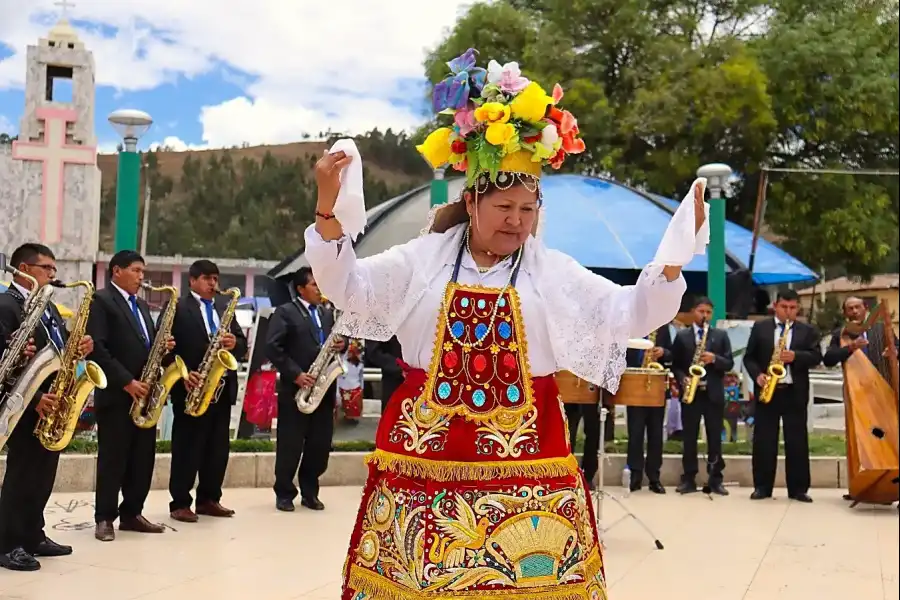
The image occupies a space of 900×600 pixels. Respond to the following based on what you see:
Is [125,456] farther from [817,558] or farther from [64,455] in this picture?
[817,558]

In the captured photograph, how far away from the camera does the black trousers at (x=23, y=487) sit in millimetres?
5191

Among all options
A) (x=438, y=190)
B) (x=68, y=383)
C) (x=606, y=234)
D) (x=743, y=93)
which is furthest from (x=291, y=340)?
(x=743, y=93)

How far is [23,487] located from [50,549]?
1.67 feet

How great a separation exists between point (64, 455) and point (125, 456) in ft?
6.31

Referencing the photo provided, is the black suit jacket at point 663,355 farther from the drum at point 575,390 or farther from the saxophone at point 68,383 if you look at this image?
the saxophone at point 68,383

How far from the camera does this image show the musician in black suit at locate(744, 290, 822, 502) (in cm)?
844

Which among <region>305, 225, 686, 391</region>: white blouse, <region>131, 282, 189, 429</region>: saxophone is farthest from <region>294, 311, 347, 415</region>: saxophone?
<region>305, 225, 686, 391</region>: white blouse

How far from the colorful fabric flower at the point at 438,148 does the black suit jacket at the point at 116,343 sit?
3776mm

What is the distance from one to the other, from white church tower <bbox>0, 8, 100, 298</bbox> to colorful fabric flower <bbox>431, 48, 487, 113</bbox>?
446 inches

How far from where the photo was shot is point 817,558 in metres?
6.17

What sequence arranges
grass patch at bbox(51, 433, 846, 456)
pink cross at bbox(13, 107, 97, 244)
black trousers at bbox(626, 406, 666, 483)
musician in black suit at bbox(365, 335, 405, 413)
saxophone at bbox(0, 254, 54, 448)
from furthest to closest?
pink cross at bbox(13, 107, 97, 244) < black trousers at bbox(626, 406, 666, 483) < grass patch at bbox(51, 433, 846, 456) < musician in black suit at bbox(365, 335, 405, 413) < saxophone at bbox(0, 254, 54, 448)

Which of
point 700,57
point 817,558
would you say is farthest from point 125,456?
point 700,57

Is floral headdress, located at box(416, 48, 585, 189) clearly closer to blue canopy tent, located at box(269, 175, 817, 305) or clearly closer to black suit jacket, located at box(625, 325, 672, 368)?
black suit jacket, located at box(625, 325, 672, 368)

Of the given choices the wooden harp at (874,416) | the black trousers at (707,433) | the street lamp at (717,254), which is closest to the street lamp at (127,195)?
the black trousers at (707,433)
